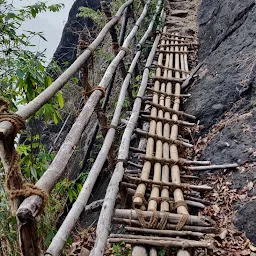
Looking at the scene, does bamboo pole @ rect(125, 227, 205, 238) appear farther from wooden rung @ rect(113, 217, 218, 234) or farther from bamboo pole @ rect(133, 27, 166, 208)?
bamboo pole @ rect(133, 27, 166, 208)

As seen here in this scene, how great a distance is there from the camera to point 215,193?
8.34ft

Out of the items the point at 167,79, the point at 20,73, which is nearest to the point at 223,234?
the point at 20,73

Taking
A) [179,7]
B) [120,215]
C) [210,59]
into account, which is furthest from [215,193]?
[179,7]

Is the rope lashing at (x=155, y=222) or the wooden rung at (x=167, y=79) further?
the wooden rung at (x=167, y=79)

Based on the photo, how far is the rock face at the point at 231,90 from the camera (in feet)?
8.85

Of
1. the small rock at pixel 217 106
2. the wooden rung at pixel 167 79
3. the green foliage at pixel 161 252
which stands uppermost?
the wooden rung at pixel 167 79

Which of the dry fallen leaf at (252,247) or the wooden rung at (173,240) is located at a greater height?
the wooden rung at (173,240)

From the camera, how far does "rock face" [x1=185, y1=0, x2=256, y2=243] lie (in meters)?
2.70

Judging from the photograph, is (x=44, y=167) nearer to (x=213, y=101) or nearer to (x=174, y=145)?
(x=174, y=145)

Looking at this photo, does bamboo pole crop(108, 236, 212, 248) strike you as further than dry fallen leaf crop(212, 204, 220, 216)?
No

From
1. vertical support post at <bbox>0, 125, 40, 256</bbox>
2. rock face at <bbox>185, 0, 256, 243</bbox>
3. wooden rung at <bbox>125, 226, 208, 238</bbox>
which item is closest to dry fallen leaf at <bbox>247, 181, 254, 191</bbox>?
rock face at <bbox>185, 0, 256, 243</bbox>

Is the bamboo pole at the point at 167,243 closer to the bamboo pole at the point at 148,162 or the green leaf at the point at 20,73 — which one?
the bamboo pole at the point at 148,162

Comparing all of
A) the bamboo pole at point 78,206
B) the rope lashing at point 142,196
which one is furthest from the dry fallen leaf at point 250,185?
the bamboo pole at point 78,206

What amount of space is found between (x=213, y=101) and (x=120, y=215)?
75.2 inches
